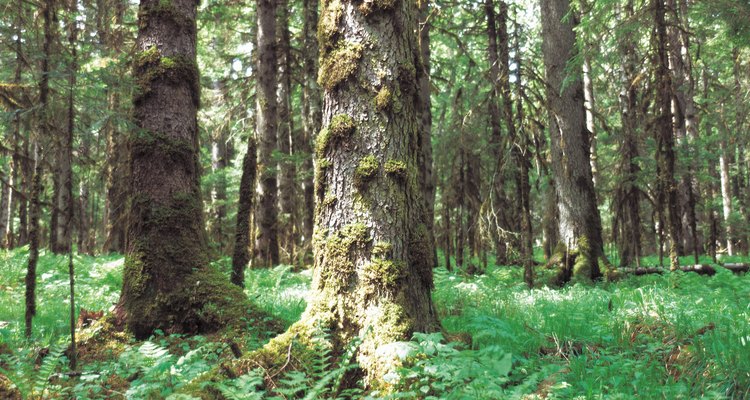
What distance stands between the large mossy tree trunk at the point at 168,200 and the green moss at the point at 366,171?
2.18 meters

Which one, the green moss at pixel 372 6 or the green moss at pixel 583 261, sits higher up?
the green moss at pixel 372 6

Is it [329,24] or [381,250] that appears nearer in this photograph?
[381,250]

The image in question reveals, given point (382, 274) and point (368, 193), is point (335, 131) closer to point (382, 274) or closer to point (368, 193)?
point (368, 193)

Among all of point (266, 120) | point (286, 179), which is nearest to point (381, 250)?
point (266, 120)

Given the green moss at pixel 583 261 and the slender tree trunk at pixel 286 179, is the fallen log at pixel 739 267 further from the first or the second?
the slender tree trunk at pixel 286 179

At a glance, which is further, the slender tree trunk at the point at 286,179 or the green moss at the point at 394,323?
the slender tree trunk at the point at 286,179

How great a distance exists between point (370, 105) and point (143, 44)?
3.37 metres

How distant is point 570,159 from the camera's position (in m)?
8.99

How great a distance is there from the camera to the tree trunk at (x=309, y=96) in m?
11.7

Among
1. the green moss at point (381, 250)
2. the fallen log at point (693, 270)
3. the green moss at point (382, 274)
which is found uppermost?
the green moss at point (381, 250)

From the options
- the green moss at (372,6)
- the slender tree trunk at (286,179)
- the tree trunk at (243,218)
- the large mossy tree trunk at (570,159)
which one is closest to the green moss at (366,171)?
A: the green moss at (372,6)

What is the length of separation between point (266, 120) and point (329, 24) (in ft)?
25.1

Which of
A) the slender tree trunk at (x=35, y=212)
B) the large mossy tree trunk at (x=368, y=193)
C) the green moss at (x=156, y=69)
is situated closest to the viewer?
the large mossy tree trunk at (x=368, y=193)

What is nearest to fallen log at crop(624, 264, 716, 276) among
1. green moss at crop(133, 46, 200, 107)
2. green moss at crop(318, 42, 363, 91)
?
green moss at crop(318, 42, 363, 91)
